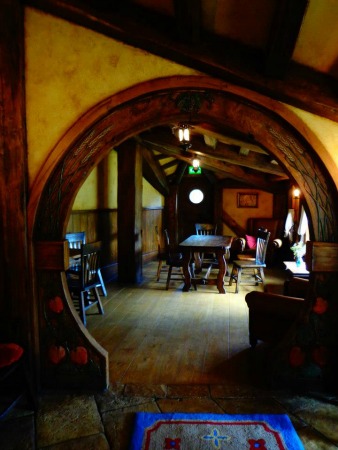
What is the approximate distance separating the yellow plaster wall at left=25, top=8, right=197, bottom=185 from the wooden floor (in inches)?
73.7

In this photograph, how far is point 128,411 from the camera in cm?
238

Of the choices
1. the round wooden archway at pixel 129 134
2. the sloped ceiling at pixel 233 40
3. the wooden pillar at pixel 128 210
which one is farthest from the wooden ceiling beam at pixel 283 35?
the wooden pillar at pixel 128 210

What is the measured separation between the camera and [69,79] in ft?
8.08

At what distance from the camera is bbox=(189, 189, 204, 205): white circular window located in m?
10.1

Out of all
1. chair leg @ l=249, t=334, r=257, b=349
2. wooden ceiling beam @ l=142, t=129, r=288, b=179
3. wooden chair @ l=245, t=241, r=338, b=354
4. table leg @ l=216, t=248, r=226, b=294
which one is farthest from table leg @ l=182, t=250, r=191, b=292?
chair leg @ l=249, t=334, r=257, b=349

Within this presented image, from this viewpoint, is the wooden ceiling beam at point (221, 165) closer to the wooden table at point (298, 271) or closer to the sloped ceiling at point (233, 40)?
the wooden table at point (298, 271)

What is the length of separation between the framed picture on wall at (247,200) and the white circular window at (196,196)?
3.81 feet

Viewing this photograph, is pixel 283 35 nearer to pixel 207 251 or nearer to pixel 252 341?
pixel 252 341

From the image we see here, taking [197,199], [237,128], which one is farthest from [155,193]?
[237,128]

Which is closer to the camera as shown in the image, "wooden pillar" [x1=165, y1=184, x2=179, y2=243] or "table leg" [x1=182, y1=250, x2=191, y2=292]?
"table leg" [x1=182, y1=250, x2=191, y2=292]

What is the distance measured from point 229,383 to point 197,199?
304 inches

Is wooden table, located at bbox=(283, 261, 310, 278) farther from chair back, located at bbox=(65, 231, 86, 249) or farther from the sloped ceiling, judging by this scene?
chair back, located at bbox=(65, 231, 86, 249)

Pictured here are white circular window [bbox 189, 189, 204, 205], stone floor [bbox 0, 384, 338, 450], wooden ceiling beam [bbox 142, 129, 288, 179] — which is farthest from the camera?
white circular window [bbox 189, 189, 204, 205]

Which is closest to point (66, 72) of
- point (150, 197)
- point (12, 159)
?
point (12, 159)
